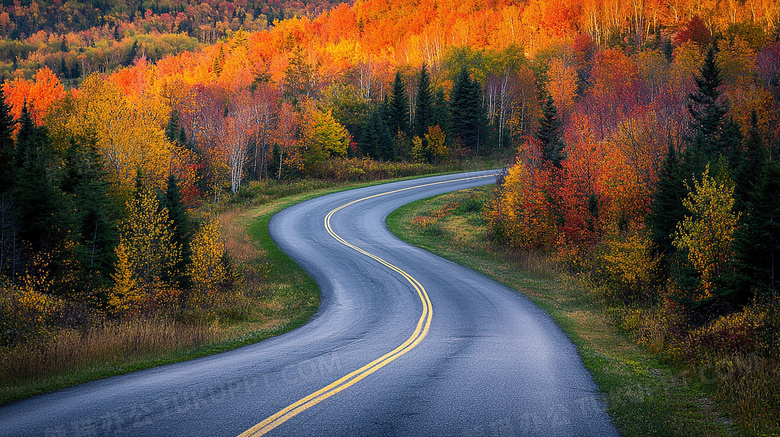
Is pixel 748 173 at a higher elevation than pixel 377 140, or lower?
lower

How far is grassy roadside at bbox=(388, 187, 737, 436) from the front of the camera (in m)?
6.48

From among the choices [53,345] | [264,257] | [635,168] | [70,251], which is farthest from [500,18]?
[53,345]

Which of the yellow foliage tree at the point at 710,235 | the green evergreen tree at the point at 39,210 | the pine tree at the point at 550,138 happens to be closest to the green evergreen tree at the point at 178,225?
the green evergreen tree at the point at 39,210

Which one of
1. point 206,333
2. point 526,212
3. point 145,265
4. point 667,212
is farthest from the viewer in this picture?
point 526,212

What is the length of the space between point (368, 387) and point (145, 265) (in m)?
14.9

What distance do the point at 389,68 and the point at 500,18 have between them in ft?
102

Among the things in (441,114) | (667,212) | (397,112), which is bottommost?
(667,212)

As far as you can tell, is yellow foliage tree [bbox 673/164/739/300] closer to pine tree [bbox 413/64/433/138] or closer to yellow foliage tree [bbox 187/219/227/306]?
yellow foliage tree [bbox 187/219/227/306]

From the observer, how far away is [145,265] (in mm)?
18547

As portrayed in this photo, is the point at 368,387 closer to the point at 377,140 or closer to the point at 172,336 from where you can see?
the point at 172,336

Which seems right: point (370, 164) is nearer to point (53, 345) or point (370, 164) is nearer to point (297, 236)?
point (297, 236)

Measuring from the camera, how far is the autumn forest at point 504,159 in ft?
40.7

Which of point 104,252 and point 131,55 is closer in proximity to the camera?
point 104,252

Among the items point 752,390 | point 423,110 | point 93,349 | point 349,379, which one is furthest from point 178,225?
point 423,110
